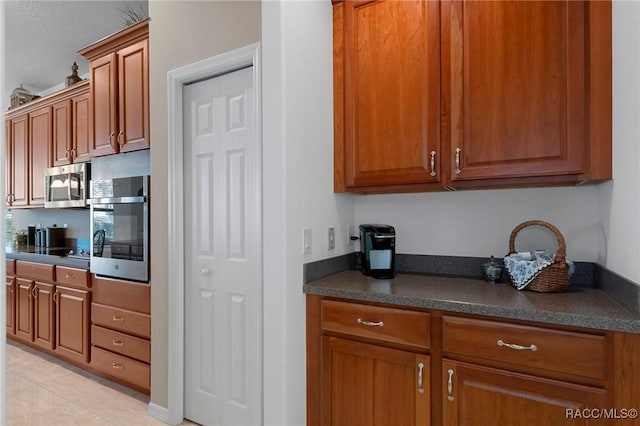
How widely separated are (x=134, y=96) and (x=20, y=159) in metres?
2.42

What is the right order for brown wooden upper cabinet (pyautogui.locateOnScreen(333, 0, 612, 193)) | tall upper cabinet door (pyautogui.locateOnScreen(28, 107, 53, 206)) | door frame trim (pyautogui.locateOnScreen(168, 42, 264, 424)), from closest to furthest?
brown wooden upper cabinet (pyautogui.locateOnScreen(333, 0, 612, 193)), door frame trim (pyautogui.locateOnScreen(168, 42, 264, 424)), tall upper cabinet door (pyautogui.locateOnScreen(28, 107, 53, 206))

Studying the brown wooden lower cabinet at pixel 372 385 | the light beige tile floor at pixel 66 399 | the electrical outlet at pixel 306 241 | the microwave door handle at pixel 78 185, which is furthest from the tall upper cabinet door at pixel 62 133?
the brown wooden lower cabinet at pixel 372 385

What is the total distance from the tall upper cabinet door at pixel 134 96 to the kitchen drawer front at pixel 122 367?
1.49m

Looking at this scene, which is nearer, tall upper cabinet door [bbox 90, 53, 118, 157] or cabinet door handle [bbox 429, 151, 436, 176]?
cabinet door handle [bbox 429, 151, 436, 176]

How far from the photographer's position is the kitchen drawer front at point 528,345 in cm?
119

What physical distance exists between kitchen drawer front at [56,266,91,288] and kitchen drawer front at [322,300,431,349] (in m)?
2.20

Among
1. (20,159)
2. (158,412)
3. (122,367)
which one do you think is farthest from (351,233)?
(20,159)

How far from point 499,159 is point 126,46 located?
8.40 feet

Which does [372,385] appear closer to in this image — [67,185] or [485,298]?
[485,298]

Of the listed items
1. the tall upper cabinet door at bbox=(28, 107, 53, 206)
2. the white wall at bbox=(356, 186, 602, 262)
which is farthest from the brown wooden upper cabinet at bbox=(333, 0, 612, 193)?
the tall upper cabinet door at bbox=(28, 107, 53, 206)

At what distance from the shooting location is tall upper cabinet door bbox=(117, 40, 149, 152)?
250 centimetres

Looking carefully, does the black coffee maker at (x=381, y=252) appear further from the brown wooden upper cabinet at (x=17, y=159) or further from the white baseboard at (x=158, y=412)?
the brown wooden upper cabinet at (x=17, y=159)

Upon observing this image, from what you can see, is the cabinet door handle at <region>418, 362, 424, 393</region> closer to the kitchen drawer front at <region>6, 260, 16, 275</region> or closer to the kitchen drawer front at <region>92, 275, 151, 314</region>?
the kitchen drawer front at <region>92, 275, 151, 314</region>

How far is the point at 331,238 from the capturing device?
1935 millimetres
